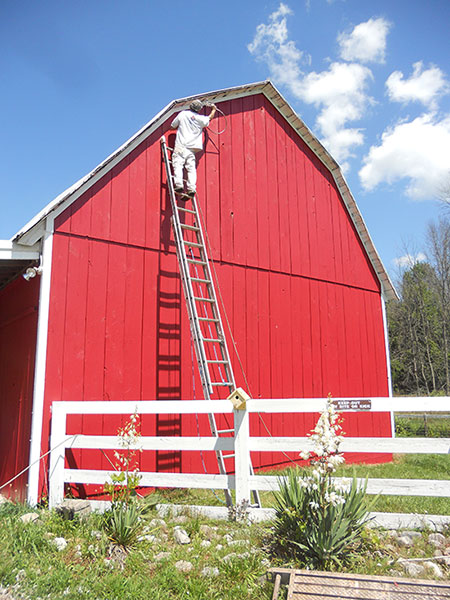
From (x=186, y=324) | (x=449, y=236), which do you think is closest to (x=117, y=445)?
(x=186, y=324)

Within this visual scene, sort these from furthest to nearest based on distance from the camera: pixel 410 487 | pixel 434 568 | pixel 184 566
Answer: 1. pixel 410 487
2. pixel 184 566
3. pixel 434 568

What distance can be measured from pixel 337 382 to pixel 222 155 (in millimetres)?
4777

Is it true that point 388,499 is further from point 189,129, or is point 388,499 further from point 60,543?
point 189,129

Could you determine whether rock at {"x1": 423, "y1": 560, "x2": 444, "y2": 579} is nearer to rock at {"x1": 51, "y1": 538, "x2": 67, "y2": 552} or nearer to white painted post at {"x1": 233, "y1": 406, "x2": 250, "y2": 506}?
white painted post at {"x1": 233, "y1": 406, "x2": 250, "y2": 506}

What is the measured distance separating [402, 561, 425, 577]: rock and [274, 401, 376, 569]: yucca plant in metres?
0.38

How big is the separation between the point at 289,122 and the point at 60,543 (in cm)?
847

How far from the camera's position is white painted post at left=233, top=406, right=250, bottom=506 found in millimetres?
4648

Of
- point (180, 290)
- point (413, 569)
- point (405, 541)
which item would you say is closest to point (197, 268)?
point (180, 290)

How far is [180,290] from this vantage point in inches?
291

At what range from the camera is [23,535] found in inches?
169

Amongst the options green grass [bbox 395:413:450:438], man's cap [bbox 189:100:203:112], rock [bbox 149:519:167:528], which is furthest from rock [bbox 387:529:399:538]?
green grass [bbox 395:413:450:438]

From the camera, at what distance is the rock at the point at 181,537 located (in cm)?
424

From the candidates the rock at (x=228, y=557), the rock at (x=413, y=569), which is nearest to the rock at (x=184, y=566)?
the rock at (x=228, y=557)

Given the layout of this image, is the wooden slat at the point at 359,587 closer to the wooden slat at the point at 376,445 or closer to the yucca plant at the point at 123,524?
the wooden slat at the point at 376,445
